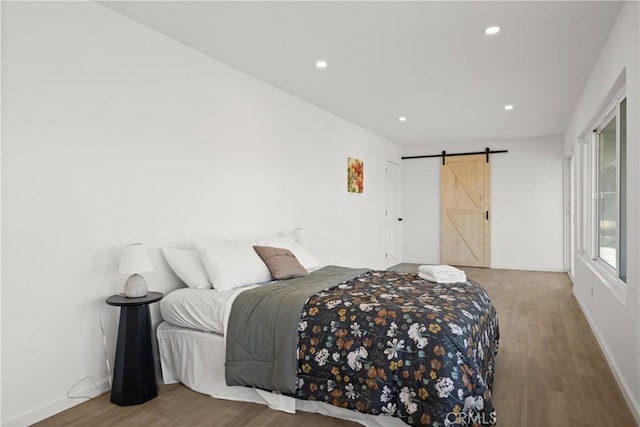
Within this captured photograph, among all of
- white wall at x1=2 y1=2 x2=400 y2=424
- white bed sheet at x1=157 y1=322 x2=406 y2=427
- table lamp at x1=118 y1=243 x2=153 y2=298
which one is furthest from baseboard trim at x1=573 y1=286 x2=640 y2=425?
white wall at x1=2 y1=2 x2=400 y2=424

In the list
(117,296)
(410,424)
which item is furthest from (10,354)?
(410,424)

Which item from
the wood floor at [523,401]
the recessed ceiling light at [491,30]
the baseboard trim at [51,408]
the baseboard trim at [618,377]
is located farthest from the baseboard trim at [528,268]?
the baseboard trim at [51,408]

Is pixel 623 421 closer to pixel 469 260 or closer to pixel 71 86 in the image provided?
pixel 71 86

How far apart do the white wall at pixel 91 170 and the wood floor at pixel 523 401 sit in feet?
1.42

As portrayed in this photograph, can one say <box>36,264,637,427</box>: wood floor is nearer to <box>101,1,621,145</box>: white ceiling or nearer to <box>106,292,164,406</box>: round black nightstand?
<box>106,292,164,406</box>: round black nightstand

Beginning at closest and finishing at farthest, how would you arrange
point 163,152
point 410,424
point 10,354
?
point 410,424, point 10,354, point 163,152

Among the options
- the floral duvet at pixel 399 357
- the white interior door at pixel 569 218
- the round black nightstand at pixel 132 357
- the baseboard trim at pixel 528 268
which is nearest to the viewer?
the floral duvet at pixel 399 357

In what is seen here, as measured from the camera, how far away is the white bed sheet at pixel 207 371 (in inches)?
102

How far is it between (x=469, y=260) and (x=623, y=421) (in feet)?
20.4

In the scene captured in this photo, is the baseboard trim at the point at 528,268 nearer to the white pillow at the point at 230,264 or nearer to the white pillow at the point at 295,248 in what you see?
the white pillow at the point at 295,248

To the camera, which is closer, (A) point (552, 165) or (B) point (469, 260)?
(A) point (552, 165)

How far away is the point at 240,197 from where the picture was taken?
A: 13.7 ft

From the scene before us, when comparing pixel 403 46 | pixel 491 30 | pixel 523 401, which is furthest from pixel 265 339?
pixel 491 30

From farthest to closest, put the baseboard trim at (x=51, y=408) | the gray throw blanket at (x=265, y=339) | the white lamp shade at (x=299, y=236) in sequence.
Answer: the white lamp shade at (x=299, y=236)
the gray throw blanket at (x=265, y=339)
the baseboard trim at (x=51, y=408)
